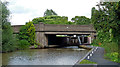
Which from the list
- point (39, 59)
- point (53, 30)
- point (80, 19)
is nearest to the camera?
point (39, 59)

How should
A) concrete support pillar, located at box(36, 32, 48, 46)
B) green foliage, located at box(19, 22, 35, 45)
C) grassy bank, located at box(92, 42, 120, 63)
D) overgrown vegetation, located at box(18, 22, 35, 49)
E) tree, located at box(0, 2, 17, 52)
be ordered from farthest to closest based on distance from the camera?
concrete support pillar, located at box(36, 32, 48, 46) → green foliage, located at box(19, 22, 35, 45) → overgrown vegetation, located at box(18, 22, 35, 49) → tree, located at box(0, 2, 17, 52) → grassy bank, located at box(92, 42, 120, 63)

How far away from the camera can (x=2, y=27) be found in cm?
2636

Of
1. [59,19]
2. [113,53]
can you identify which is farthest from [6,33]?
[59,19]

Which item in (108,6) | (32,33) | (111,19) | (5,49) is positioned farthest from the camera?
(32,33)

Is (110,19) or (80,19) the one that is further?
(80,19)

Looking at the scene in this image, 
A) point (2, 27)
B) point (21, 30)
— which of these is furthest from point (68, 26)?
point (2, 27)

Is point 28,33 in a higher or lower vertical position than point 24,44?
higher

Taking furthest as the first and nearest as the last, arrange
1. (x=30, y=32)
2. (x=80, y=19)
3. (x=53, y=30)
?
(x=80, y=19) < (x=53, y=30) < (x=30, y=32)

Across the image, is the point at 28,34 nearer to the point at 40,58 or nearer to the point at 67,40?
the point at 40,58

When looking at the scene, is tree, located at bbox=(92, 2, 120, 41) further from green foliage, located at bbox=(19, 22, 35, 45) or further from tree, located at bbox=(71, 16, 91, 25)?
tree, located at bbox=(71, 16, 91, 25)

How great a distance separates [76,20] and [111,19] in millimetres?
83467

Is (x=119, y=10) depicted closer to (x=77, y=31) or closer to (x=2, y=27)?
(x=2, y=27)

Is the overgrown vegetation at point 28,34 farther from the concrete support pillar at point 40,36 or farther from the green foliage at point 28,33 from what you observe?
the concrete support pillar at point 40,36

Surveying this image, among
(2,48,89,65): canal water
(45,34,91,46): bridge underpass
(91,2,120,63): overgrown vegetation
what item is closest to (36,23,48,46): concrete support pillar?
(45,34,91,46): bridge underpass
